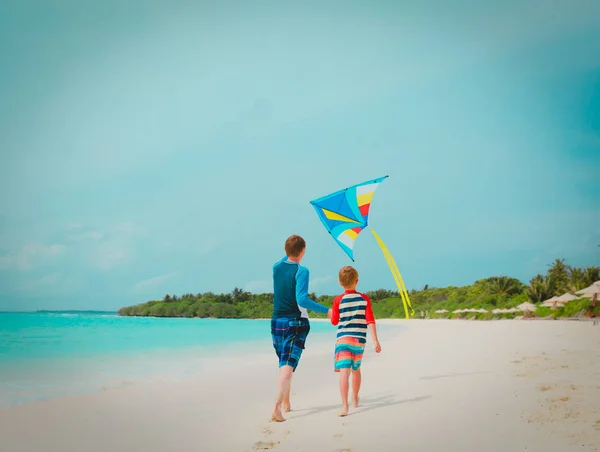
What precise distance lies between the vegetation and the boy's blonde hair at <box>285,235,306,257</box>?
72.8ft

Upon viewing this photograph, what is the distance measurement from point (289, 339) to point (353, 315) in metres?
0.63

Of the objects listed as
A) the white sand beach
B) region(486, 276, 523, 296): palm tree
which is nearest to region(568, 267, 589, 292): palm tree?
region(486, 276, 523, 296): palm tree

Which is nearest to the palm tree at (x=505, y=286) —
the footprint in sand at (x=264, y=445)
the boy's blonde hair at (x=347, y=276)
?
the boy's blonde hair at (x=347, y=276)

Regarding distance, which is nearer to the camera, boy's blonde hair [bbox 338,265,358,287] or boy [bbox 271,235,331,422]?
boy [bbox 271,235,331,422]

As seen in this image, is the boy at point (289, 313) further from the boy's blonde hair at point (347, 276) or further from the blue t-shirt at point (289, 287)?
the boy's blonde hair at point (347, 276)

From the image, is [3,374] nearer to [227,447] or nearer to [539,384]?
[227,447]

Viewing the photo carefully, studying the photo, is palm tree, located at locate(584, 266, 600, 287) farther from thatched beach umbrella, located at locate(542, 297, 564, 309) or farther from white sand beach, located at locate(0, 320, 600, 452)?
white sand beach, located at locate(0, 320, 600, 452)

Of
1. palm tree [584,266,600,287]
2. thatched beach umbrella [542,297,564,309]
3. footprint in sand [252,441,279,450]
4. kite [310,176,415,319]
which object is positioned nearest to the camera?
footprint in sand [252,441,279,450]

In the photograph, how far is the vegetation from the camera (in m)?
30.9

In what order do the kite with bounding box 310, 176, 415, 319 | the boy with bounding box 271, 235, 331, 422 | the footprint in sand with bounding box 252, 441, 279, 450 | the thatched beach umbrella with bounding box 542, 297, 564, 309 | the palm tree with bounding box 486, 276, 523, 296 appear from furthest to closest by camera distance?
the palm tree with bounding box 486, 276, 523, 296, the thatched beach umbrella with bounding box 542, 297, 564, 309, the kite with bounding box 310, 176, 415, 319, the boy with bounding box 271, 235, 331, 422, the footprint in sand with bounding box 252, 441, 279, 450

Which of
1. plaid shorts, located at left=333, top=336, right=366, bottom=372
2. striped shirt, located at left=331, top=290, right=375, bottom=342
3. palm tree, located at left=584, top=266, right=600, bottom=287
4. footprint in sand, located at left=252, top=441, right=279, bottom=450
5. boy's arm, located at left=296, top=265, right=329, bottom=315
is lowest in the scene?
footprint in sand, located at left=252, top=441, right=279, bottom=450

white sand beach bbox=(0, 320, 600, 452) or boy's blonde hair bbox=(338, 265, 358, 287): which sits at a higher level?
boy's blonde hair bbox=(338, 265, 358, 287)

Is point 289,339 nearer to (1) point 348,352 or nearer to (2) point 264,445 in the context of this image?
(1) point 348,352

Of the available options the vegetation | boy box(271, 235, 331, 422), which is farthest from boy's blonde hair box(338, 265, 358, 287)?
the vegetation
